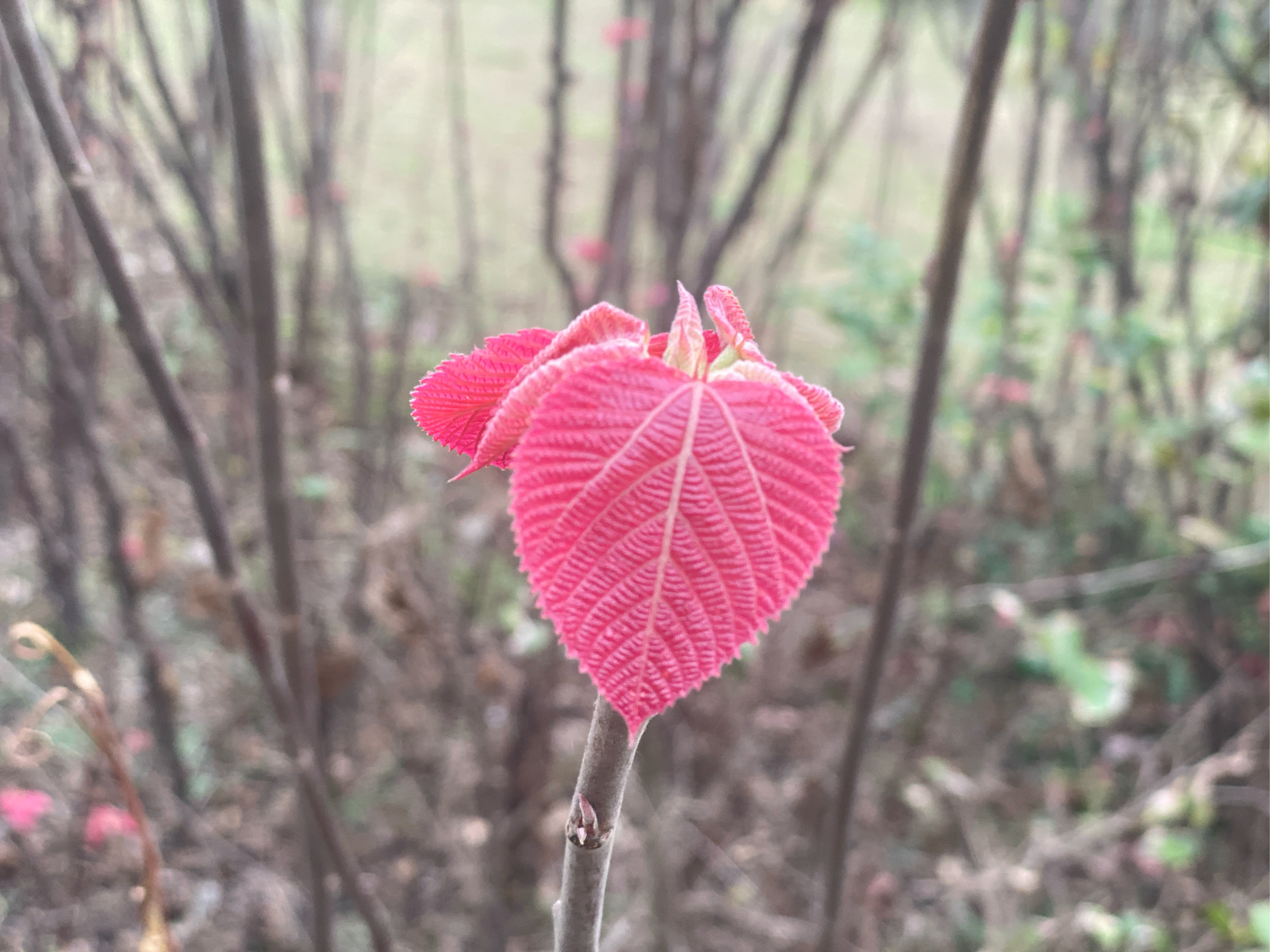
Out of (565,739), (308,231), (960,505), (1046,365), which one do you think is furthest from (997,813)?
(308,231)

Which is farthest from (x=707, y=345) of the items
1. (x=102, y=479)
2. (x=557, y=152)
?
(x=102, y=479)

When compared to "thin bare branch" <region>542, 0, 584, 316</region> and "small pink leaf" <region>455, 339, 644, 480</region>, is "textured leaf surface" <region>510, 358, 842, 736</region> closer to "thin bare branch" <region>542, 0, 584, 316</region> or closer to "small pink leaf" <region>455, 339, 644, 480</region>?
"small pink leaf" <region>455, 339, 644, 480</region>

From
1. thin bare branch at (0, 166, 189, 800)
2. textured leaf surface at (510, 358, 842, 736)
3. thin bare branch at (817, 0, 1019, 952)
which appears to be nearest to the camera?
textured leaf surface at (510, 358, 842, 736)


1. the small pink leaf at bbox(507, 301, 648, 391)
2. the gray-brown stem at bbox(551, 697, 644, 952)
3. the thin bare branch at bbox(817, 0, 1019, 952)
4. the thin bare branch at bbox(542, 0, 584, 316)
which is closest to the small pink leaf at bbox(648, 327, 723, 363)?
the small pink leaf at bbox(507, 301, 648, 391)

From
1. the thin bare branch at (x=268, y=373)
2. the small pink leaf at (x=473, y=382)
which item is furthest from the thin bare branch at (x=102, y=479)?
the small pink leaf at (x=473, y=382)

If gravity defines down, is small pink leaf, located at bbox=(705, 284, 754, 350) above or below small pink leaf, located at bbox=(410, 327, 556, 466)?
above

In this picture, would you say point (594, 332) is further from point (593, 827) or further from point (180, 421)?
point (180, 421)
